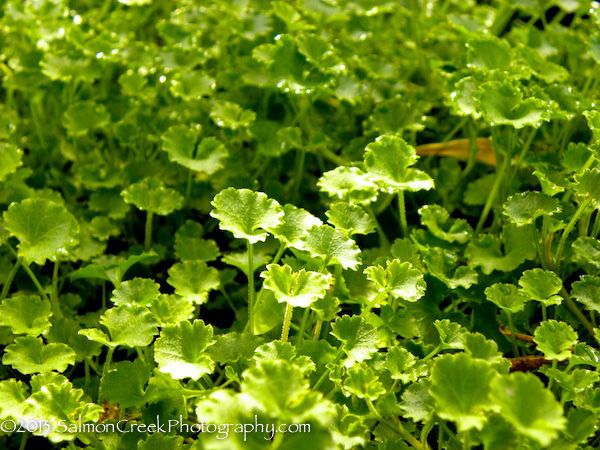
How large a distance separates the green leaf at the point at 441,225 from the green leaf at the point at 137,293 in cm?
54

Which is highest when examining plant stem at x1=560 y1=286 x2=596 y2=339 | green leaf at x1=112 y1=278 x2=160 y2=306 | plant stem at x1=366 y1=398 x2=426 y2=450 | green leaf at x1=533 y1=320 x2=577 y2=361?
green leaf at x1=533 y1=320 x2=577 y2=361

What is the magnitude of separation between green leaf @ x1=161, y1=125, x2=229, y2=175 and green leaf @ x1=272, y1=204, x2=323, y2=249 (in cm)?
28

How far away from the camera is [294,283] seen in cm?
110

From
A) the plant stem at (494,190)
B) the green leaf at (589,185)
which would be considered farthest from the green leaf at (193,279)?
the green leaf at (589,185)

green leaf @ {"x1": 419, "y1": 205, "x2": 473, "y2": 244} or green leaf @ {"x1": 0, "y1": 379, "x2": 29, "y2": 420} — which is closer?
green leaf @ {"x1": 0, "y1": 379, "x2": 29, "y2": 420}

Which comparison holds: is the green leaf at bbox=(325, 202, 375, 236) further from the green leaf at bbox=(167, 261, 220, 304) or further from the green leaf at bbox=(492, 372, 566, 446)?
the green leaf at bbox=(492, 372, 566, 446)

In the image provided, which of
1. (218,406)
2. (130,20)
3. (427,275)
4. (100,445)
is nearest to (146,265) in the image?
(100,445)

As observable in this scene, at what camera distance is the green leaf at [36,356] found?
44.4 inches

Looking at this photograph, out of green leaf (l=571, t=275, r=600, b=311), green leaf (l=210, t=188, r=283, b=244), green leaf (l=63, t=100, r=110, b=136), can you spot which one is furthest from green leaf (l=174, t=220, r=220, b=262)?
green leaf (l=571, t=275, r=600, b=311)

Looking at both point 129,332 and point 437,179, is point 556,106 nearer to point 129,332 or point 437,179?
point 437,179

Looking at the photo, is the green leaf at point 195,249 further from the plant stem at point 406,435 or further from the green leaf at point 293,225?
the plant stem at point 406,435

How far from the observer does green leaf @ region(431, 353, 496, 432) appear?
0.89 metres

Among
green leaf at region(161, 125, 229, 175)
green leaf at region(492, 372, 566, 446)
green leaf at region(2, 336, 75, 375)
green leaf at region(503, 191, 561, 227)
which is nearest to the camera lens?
green leaf at region(492, 372, 566, 446)

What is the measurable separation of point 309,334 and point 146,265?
43cm
